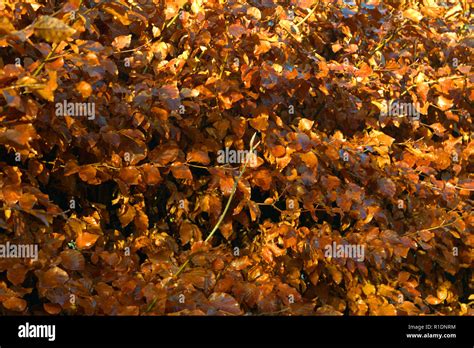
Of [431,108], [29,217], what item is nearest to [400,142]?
[431,108]

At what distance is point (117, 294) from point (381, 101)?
70.4 inches

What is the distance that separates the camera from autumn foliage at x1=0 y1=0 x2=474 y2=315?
223 centimetres

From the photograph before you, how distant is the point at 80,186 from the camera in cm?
271
